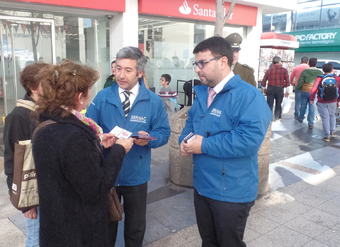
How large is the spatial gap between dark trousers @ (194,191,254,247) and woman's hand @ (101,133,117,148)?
76cm

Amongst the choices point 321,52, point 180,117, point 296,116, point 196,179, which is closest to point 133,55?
point 196,179

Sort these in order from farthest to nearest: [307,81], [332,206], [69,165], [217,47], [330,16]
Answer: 1. [330,16]
2. [307,81]
3. [332,206]
4. [217,47]
5. [69,165]

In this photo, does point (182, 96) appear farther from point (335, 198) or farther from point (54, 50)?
point (335, 198)

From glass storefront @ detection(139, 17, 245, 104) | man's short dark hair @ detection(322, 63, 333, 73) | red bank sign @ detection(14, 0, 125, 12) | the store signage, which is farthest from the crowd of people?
the store signage

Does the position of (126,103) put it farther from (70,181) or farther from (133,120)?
(70,181)

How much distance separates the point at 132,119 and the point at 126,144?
57cm

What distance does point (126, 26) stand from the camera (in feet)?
27.3

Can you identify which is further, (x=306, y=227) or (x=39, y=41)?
(x=39, y=41)

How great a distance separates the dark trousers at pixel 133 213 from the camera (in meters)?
2.65

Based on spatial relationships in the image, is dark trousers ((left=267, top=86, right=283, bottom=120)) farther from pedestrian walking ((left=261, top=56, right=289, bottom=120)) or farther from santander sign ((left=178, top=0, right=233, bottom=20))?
santander sign ((left=178, top=0, right=233, bottom=20))

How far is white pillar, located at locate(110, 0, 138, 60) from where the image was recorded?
8273 mm

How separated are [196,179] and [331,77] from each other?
654 centimetres

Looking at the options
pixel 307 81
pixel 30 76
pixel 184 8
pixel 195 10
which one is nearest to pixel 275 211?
pixel 30 76

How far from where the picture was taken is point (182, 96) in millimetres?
11336
